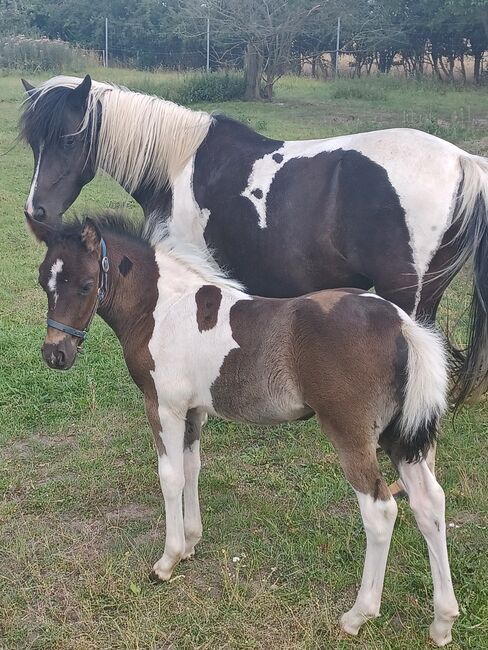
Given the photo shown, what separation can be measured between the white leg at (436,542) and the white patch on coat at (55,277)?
1.57 m

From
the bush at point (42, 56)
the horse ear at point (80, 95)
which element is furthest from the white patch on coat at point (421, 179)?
the bush at point (42, 56)

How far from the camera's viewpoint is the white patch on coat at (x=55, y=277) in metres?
2.64

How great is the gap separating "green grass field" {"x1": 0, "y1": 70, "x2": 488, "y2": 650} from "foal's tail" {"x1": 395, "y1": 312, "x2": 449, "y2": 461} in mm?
828

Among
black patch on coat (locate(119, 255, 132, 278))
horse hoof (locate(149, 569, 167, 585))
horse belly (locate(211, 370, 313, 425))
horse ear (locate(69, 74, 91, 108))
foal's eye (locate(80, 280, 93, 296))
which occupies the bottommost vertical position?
horse hoof (locate(149, 569, 167, 585))

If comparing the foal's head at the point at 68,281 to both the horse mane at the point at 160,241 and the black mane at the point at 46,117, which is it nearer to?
the horse mane at the point at 160,241

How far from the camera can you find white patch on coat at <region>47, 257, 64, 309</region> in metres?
2.64

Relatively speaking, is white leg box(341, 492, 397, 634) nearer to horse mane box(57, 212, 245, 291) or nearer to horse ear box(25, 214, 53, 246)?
horse mane box(57, 212, 245, 291)

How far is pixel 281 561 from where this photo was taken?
293cm

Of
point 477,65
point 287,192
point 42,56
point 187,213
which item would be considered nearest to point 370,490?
point 287,192

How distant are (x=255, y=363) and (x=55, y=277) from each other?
2.91 ft

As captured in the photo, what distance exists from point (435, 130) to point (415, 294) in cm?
1033

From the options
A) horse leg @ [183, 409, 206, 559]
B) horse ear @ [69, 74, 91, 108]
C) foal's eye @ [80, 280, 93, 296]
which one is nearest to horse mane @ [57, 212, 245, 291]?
foal's eye @ [80, 280, 93, 296]

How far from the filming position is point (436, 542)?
2.43 meters

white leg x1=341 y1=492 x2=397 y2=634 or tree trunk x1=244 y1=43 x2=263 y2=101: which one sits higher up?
tree trunk x1=244 y1=43 x2=263 y2=101
